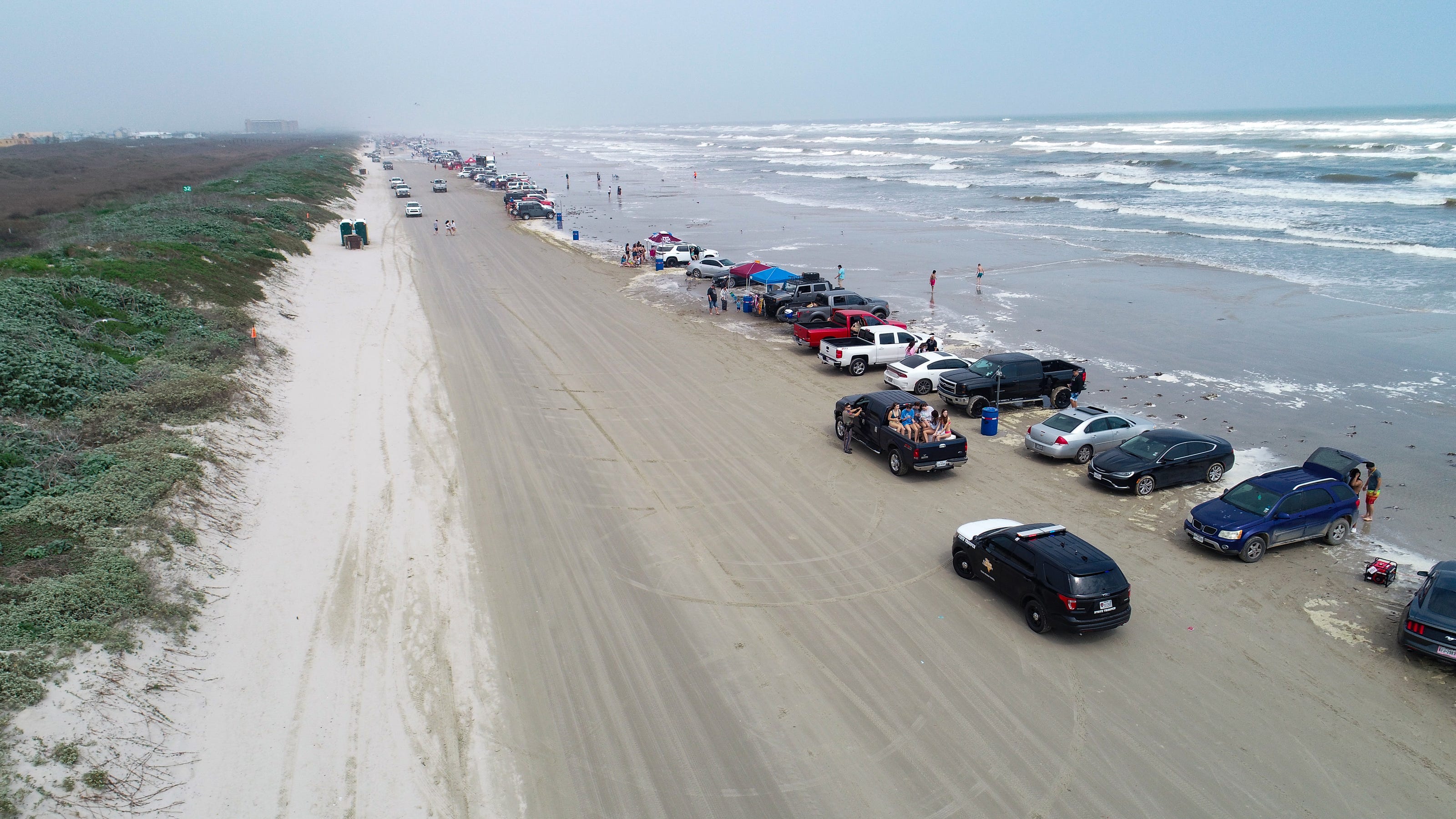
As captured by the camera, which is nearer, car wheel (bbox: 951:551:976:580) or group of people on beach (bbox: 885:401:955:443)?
car wheel (bbox: 951:551:976:580)

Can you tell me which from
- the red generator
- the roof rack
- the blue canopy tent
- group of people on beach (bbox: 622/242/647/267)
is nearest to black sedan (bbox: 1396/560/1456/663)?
the red generator

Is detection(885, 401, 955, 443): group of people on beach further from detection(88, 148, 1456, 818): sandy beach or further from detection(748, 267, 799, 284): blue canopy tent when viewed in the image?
detection(748, 267, 799, 284): blue canopy tent

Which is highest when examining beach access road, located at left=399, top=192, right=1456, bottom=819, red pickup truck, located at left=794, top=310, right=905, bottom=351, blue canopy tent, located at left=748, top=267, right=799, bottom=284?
blue canopy tent, located at left=748, top=267, right=799, bottom=284

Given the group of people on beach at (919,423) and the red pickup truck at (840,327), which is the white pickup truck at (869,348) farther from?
the group of people on beach at (919,423)

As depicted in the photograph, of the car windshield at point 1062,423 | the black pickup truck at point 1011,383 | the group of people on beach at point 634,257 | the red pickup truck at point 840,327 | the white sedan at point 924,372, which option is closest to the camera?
the car windshield at point 1062,423

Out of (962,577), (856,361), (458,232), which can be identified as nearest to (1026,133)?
(458,232)

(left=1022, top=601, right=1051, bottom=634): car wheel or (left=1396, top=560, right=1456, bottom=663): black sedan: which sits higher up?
(left=1396, top=560, right=1456, bottom=663): black sedan

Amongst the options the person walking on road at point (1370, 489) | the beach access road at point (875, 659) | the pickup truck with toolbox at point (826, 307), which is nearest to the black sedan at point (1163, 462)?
the beach access road at point (875, 659)

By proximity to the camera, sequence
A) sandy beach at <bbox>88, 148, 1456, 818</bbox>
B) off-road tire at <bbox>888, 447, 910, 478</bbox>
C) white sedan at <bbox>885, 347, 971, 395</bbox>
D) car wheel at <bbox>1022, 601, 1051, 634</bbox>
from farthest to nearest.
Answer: white sedan at <bbox>885, 347, 971, 395</bbox> < off-road tire at <bbox>888, 447, 910, 478</bbox> < car wheel at <bbox>1022, 601, 1051, 634</bbox> < sandy beach at <bbox>88, 148, 1456, 818</bbox>
